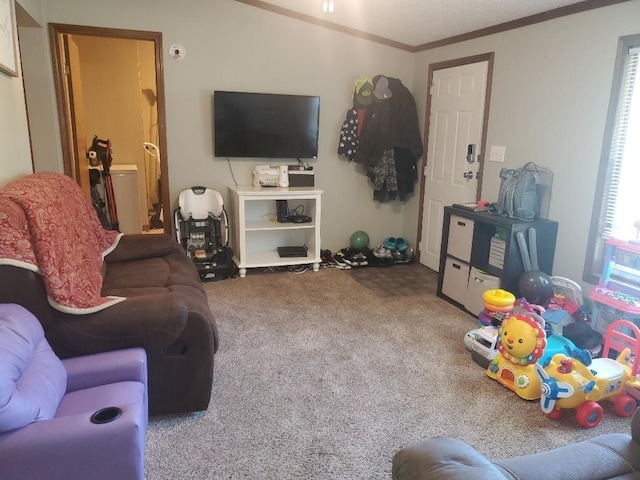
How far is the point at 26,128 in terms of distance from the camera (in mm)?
3127

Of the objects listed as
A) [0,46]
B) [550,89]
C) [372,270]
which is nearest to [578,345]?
[550,89]

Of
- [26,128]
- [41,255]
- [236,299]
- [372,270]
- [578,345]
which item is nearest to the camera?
[41,255]

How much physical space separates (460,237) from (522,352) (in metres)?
1.37

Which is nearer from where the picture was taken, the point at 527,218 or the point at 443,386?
the point at 443,386

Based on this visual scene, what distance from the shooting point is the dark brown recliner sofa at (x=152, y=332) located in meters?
1.91

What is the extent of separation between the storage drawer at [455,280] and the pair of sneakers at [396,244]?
117 cm

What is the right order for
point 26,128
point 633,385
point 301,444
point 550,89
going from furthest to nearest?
1. point 550,89
2. point 26,128
3. point 633,385
4. point 301,444

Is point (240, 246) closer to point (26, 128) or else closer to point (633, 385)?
point (26, 128)

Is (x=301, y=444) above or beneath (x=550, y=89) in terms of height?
beneath

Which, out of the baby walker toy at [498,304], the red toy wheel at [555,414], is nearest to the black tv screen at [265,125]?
the baby walker toy at [498,304]

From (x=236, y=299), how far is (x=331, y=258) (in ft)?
4.60

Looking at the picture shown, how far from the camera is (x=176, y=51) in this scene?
4215 mm

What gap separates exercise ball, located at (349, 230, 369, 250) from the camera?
5.05 meters

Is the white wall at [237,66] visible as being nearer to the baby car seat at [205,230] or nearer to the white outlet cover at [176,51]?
the white outlet cover at [176,51]
